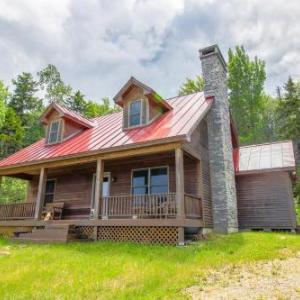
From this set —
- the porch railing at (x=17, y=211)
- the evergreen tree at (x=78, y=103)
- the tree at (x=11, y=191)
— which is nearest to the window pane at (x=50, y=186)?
the porch railing at (x=17, y=211)

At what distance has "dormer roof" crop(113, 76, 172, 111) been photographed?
13656 mm

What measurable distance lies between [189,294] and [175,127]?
7.02 m

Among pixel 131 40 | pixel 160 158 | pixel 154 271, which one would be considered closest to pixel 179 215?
pixel 154 271

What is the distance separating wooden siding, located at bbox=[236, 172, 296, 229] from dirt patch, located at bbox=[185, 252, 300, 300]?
7158 millimetres

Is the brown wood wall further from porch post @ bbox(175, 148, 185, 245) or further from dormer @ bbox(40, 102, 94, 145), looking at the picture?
porch post @ bbox(175, 148, 185, 245)

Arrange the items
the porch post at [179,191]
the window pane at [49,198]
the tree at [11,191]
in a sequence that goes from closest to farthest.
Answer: the porch post at [179,191] → the window pane at [49,198] → the tree at [11,191]

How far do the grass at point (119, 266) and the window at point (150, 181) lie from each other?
363cm

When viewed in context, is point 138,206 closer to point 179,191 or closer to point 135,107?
point 179,191

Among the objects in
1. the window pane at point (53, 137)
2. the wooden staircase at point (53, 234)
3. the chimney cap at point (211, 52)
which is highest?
the chimney cap at point (211, 52)

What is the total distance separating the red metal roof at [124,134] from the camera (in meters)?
11.2

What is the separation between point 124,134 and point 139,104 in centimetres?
182

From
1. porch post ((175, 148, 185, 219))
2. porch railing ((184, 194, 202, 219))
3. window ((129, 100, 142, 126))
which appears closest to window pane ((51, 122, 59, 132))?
window ((129, 100, 142, 126))

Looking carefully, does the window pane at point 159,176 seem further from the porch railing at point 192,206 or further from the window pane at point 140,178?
Answer: the porch railing at point 192,206

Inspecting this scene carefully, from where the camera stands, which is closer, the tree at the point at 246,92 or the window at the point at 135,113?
the window at the point at 135,113
